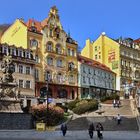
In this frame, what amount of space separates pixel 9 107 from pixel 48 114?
8.66 meters

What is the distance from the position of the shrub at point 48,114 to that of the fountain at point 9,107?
5.84 metres

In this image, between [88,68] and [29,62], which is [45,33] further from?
[88,68]

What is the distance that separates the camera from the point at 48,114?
55.3 m

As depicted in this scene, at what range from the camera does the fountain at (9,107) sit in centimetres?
4678

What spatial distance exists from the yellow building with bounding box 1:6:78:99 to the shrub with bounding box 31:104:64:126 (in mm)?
24902

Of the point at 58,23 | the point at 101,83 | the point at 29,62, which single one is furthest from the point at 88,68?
the point at 29,62

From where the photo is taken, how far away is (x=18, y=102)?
4841 centimetres

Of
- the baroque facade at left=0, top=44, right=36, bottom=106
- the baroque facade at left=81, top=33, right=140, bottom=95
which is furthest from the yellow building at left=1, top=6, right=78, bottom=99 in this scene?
the baroque facade at left=81, top=33, right=140, bottom=95

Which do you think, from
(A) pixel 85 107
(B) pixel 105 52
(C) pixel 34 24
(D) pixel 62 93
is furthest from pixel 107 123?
(B) pixel 105 52

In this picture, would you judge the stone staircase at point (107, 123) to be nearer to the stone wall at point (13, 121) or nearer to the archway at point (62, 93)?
the stone wall at point (13, 121)

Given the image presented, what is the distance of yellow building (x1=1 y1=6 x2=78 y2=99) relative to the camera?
82875 millimetres

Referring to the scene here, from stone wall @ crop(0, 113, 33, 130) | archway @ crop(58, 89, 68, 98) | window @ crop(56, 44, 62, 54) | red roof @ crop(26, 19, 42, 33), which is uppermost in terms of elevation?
red roof @ crop(26, 19, 42, 33)

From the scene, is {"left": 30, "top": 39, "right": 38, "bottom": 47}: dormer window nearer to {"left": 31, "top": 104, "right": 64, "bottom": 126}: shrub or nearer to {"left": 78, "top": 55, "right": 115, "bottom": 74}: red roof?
{"left": 78, "top": 55, "right": 115, "bottom": 74}: red roof

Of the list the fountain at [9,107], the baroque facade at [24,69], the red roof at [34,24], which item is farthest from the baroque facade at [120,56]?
the fountain at [9,107]
